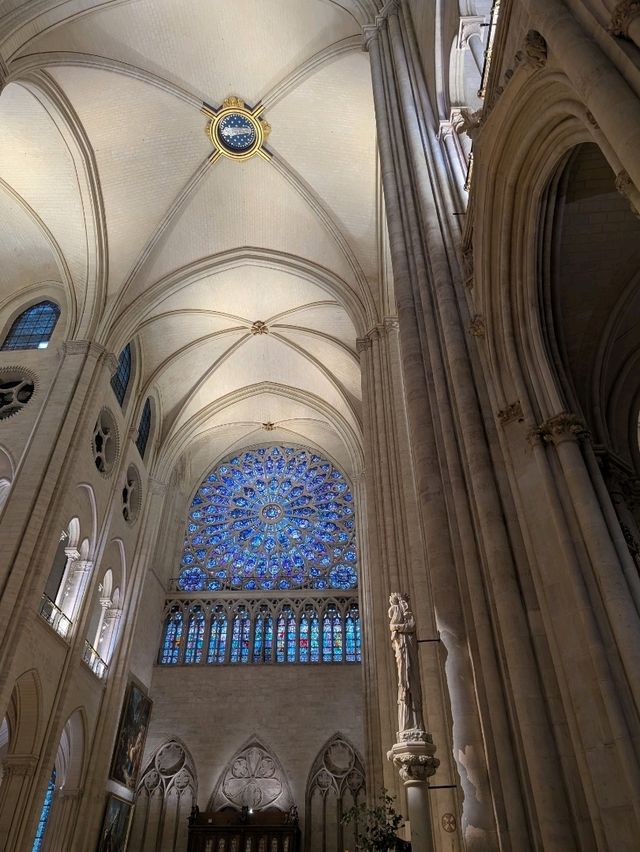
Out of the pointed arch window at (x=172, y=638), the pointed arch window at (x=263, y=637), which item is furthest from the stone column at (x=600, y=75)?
the pointed arch window at (x=172, y=638)

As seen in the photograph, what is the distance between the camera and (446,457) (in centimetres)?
565

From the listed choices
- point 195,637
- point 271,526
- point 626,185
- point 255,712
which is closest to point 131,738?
point 255,712

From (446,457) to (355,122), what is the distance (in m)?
10.1

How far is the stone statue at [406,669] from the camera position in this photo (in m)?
5.70

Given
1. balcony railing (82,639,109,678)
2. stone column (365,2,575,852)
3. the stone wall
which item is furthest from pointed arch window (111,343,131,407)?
stone column (365,2,575,852)

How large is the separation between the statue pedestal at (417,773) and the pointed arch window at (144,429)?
558 inches

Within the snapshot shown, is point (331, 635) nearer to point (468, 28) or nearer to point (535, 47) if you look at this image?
point (468, 28)

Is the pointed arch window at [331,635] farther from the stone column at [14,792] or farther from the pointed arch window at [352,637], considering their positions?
the stone column at [14,792]

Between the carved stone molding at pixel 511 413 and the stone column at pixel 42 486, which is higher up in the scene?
the stone column at pixel 42 486

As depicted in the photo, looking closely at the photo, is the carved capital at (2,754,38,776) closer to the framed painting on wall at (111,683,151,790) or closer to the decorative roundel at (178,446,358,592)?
the framed painting on wall at (111,683,151,790)

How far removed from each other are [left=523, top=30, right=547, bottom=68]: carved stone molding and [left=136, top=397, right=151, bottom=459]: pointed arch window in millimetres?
15704

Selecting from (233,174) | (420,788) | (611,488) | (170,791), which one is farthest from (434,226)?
(170,791)

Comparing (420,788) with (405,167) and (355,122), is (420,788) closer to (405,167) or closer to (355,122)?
(405,167)

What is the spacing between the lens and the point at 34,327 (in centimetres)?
1532
